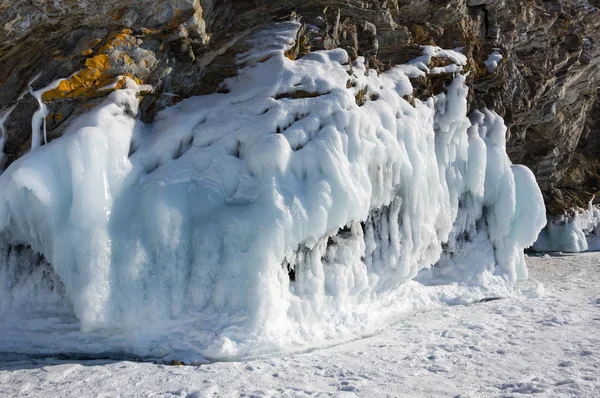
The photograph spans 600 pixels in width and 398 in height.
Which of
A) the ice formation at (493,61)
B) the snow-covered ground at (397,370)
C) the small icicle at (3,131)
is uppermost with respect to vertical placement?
the ice formation at (493,61)

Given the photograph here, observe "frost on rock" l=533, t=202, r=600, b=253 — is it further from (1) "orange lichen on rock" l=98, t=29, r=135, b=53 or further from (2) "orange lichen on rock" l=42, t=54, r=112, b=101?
(2) "orange lichen on rock" l=42, t=54, r=112, b=101

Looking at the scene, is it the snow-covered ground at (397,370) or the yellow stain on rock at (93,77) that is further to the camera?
the yellow stain on rock at (93,77)

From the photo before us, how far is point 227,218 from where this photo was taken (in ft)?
21.5

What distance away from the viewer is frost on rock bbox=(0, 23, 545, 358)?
615 cm

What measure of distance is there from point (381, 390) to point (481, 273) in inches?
213

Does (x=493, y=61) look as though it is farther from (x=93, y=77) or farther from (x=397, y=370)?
(x=93, y=77)

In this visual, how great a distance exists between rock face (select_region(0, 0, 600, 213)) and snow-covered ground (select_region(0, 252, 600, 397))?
2910 mm

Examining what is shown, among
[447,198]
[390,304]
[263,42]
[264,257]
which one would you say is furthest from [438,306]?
[263,42]

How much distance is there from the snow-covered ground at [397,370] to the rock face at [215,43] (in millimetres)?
2910

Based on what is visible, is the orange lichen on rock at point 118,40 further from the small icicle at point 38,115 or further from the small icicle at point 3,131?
the small icicle at point 3,131

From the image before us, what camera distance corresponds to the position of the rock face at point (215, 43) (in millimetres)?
→ 6680

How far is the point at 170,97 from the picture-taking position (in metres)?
7.56

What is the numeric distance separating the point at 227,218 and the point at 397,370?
2.46 meters

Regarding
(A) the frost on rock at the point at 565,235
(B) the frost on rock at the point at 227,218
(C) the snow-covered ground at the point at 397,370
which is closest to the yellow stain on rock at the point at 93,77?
(B) the frost on rock at the point at 227,218
